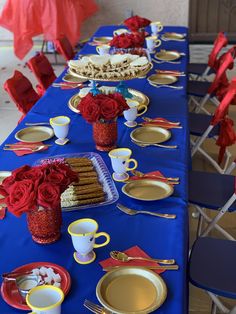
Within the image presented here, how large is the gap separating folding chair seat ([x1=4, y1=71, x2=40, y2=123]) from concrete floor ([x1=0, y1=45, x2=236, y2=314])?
0.93 metres

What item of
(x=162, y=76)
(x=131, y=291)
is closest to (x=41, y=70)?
(x=162, y=76)

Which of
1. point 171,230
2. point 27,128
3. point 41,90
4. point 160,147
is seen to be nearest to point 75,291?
point 171,230

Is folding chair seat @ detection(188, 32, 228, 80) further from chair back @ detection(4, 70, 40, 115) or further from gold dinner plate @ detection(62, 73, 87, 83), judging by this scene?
chair back @ detection(4, 70, 40, 115)

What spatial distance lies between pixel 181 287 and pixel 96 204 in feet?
1.59

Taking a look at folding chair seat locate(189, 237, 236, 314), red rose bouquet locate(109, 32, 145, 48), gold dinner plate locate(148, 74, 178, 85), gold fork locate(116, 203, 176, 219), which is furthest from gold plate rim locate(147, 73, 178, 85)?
gold fork locate(116, 203, 176, 219)

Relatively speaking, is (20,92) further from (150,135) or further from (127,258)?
(127,258)

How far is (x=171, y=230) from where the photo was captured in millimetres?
1490

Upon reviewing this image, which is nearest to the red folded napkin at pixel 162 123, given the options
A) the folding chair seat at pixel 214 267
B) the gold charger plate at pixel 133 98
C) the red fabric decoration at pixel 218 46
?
the gold charger plate at pixel 133 98

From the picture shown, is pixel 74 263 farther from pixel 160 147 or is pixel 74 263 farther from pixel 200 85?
pixel 200 85

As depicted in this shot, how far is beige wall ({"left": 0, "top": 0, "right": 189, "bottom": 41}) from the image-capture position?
19.1 ft

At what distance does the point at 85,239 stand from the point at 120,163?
0.51m

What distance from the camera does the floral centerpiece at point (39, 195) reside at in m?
1.31

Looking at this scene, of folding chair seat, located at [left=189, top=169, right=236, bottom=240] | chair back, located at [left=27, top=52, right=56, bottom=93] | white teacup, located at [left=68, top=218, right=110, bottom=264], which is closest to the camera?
white teacup, located at [left=68, top=218, right=110, bottom=264]

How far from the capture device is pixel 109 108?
6.16 feet
